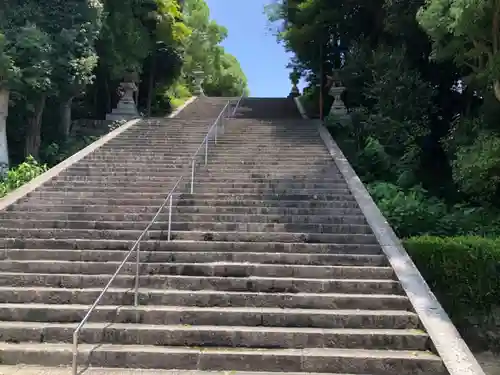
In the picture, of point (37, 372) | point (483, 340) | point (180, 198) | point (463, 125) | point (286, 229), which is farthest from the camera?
point (463, 125)

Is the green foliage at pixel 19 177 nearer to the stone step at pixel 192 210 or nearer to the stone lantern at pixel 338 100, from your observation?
the stone step at pixel 192 210

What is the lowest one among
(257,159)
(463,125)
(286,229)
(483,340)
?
(483,340)

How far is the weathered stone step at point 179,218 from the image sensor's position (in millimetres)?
8516

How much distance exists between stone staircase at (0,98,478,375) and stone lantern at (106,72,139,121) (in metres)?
6.94

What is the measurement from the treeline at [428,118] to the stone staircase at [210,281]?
1.25 m

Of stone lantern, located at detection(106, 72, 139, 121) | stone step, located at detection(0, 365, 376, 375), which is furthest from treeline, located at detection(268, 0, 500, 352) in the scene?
stone lantern, located at detection(106, 72, 139, 121)

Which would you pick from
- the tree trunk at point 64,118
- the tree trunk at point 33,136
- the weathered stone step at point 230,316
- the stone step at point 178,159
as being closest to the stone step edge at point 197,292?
the weathered stone step at point 230,316

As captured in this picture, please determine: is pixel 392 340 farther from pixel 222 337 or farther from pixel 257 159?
pixel 257 159

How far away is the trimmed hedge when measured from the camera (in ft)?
23.4

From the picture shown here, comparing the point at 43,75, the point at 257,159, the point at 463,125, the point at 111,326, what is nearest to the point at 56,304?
the point at 111,326

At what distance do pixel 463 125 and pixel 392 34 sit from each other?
183 inches

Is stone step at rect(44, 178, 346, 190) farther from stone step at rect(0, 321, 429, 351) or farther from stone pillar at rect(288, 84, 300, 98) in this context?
stone pillar at rect(288, 84, 300, 98)

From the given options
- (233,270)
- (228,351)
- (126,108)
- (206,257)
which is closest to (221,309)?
(228,351)

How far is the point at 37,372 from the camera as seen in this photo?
504cm
